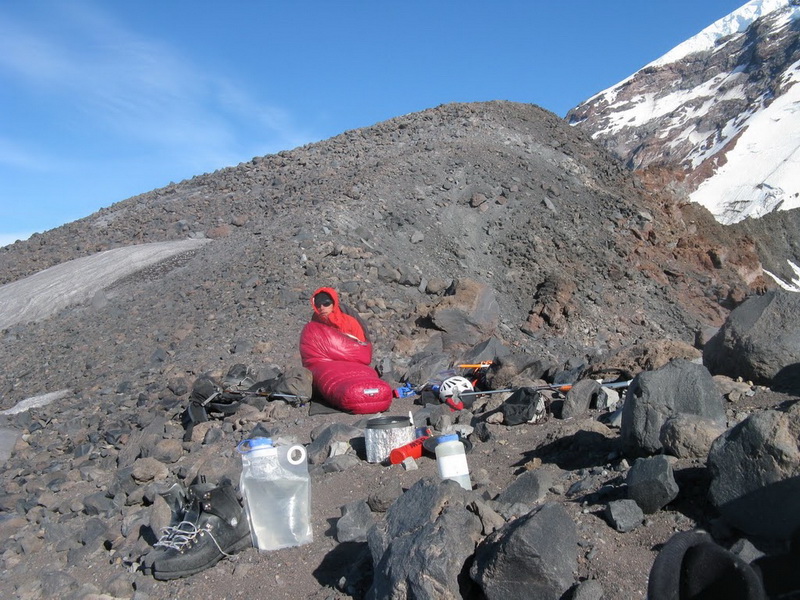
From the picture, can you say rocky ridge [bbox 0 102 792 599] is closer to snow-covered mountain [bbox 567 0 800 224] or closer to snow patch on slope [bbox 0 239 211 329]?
snow patch on slope [bbox 0 239 211 329]

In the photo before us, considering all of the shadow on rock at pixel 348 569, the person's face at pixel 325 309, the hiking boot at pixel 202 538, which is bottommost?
the shadow on rock at pixel 348 569

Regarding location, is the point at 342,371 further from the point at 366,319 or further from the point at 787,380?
the point at 787,380

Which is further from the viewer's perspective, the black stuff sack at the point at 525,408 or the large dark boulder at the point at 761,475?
the black stuff sack at the point at 525,408

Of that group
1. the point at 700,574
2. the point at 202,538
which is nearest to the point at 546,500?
the point at 700,574

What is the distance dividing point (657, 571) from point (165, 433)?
15.6 feet

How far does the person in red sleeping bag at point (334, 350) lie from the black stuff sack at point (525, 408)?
4.22 ft

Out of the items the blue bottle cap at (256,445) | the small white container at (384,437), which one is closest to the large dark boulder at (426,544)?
the blue bottle cap at (256,445)

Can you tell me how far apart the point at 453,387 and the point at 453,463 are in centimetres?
228

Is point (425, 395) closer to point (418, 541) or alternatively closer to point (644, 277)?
point (418, 541)

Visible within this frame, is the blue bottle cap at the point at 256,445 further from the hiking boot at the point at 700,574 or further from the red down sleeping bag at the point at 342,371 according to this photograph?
the red down sleeping bag at the point at 342,371

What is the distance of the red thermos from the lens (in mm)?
4137

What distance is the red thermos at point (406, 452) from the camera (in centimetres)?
414

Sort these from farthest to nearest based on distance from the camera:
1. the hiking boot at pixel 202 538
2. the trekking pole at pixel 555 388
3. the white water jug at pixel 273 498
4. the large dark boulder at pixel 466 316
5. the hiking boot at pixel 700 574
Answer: the large dark boulder at pixel 466 316, the trekking pole at pixel 555 388, the white water jug at pixel 273 498, the hiking boot at pixel 202 538, the hiking boot at pixel 700 574

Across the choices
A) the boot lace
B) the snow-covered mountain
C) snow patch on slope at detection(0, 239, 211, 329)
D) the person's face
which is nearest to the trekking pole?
the person's face
